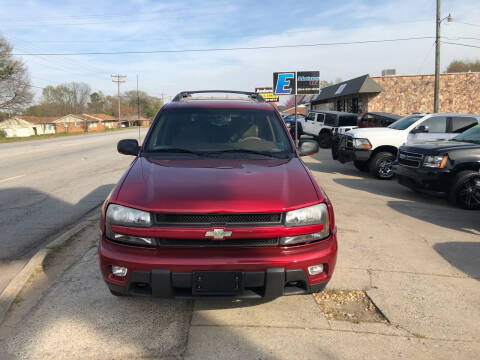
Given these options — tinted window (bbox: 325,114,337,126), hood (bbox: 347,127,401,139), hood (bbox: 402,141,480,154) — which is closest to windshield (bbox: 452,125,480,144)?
hood (bbox: 402,141,480,154)

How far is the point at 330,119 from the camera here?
1938cm

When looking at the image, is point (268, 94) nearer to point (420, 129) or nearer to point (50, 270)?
point (420, 129)

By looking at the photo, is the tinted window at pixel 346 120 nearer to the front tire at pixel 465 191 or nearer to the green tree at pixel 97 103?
the front tire at pixel 465 191

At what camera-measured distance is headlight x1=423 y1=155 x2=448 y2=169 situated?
6973mm

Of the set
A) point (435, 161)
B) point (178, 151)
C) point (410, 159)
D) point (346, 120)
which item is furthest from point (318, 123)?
point (178, 151)

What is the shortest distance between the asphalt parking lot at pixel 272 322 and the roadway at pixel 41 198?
1086 millimetres

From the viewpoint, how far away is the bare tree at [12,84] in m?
38.3

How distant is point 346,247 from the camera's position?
4.71 m

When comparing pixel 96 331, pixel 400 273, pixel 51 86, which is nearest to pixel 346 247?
pixel 400 273

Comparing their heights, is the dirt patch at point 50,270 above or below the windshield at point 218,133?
below

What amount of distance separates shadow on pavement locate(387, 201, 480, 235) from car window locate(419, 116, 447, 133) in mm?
3652

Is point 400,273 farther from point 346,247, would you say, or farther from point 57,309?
point 57,309

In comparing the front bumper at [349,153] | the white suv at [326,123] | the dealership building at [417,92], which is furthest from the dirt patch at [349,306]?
the dealership building at [417,92]

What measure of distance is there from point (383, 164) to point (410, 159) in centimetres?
249
